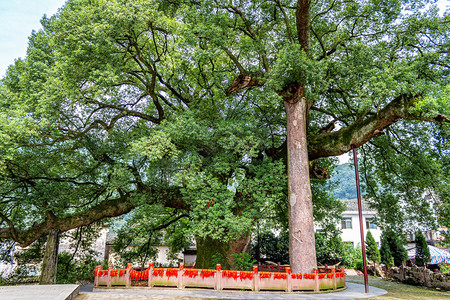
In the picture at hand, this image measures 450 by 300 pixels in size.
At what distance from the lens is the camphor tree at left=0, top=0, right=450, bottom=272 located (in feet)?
37.2

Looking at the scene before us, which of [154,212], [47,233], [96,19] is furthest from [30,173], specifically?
[96,19]

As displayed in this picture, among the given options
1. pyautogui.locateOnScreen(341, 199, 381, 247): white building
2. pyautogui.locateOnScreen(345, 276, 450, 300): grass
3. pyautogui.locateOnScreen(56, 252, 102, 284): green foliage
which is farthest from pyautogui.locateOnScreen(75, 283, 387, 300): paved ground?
pyautogui.locateOnScreen(341, 199, 381, 247): white building

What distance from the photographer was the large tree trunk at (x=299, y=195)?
11.6 m

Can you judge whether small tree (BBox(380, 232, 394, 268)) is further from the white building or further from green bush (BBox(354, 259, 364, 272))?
the white building

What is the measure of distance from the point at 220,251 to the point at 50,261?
804cm

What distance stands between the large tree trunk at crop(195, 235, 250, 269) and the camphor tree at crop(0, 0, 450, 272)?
0.10 m

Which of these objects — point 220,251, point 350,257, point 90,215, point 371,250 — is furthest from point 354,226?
point 90,215

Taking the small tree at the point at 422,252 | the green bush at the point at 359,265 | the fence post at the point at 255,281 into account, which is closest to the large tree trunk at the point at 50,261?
the fence post at the point at 255,281

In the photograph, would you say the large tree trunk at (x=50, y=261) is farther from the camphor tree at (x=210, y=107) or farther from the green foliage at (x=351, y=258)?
the green foliage at (x=351, y=258)

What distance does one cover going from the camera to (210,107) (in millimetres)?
14812

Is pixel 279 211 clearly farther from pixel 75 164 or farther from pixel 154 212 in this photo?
pixel 75 164

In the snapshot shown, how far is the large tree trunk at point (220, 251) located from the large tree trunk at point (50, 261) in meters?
6.82

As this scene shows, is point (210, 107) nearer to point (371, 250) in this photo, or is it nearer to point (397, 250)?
point (397, 250)

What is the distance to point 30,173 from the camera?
556 inches
